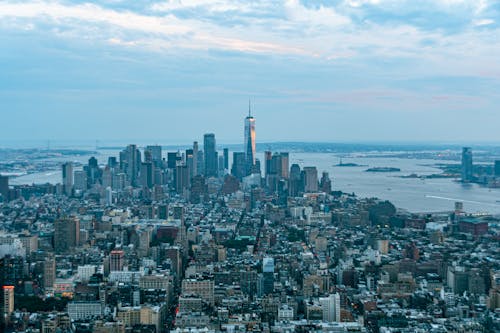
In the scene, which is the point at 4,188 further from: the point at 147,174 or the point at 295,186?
the point at 295,186

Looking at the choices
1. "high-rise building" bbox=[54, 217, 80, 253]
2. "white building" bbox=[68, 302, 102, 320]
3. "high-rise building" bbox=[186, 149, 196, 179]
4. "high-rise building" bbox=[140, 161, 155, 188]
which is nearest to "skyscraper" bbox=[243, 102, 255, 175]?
"high-rise building" bbox=[186, 149, 196, 179]

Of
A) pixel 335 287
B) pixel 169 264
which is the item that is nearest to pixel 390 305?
pixel 335 287

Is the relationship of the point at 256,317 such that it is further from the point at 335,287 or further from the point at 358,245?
the point at 358,245

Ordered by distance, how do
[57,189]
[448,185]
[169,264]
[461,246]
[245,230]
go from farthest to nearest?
[448,185] < [57,189] < [245,230] < [461,246] < [169,264]

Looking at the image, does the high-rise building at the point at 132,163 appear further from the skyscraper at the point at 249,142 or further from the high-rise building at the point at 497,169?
the high-rise building at the point at 497,169

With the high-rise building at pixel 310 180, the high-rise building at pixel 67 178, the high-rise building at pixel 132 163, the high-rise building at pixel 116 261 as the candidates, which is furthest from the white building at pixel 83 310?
the high-rise building at pixel 132 163
